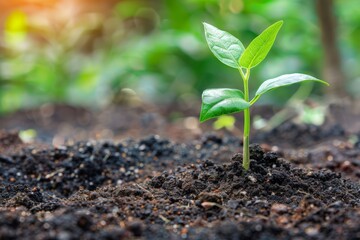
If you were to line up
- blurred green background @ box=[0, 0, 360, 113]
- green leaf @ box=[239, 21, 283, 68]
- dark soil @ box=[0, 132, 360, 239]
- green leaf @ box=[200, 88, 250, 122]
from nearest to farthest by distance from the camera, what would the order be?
dark soil @ box=[0, 132, 360, 239] → green leaf @ box=[200, 88, 250, 122] → green leaf @ box=[239, 21, 283, 68] → blurred green background @ box=[0, 0, 360, 113]

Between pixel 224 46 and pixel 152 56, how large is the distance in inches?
122

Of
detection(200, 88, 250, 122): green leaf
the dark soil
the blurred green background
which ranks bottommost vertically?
the dark soil

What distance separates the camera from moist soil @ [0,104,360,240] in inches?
57.2

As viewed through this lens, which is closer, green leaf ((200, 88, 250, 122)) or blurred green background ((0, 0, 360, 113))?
green leaf ((200, 88, 250, 122))

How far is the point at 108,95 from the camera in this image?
4535mm

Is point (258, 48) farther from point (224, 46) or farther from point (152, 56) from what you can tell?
point (152, 56)

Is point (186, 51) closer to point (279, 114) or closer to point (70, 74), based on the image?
point (70, 74)

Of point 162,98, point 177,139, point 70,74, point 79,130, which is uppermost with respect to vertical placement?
point 70,74

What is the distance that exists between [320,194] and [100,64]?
3.37 m

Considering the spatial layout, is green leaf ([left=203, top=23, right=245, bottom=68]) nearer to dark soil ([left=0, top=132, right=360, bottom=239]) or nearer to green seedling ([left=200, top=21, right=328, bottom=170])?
green seedling ([left=200, top=21, right=328, bottom=170])

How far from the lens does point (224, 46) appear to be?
184 centimetres

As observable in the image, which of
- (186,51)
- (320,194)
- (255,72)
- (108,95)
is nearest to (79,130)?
(108,95)

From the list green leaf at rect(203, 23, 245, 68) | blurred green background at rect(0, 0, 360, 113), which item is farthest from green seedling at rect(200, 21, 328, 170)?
blurred green background at rect(0, 0, 360, 113)

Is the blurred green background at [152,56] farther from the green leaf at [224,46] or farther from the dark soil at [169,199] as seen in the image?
the green leaf at [224,46]
